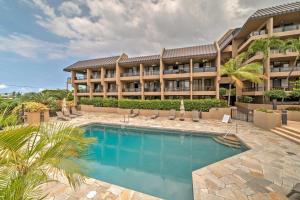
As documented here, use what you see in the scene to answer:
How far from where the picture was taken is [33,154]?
228 cm

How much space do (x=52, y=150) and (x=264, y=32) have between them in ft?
92.9

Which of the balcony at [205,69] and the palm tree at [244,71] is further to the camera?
the balcony at [205,69]

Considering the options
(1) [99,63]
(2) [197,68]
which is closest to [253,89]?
(2) [197,68]

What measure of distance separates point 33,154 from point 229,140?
11.8m

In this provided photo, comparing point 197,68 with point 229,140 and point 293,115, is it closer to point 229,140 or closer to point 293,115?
point 293,115

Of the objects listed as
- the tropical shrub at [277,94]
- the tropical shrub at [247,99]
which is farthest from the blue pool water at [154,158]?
the tropical shrub at [247,99]

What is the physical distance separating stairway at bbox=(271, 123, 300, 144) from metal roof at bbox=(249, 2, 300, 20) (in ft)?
54.9

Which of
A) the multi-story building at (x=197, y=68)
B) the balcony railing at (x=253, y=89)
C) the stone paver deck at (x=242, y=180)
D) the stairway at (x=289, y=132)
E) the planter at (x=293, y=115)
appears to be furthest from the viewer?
the balcony railing at (x=253, y=89)

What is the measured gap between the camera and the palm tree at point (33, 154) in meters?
1.89

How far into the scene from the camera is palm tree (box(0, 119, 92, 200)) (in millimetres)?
1891

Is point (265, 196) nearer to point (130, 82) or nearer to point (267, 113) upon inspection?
point (267, 113)

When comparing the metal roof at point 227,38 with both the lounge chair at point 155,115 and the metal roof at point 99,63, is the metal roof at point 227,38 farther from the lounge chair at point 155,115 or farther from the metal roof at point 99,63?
the metal roof at point 99,63

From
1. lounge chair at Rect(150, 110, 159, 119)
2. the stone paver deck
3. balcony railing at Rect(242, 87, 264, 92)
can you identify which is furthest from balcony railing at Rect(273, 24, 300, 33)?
the stone paver deck

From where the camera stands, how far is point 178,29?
26.6 meters
